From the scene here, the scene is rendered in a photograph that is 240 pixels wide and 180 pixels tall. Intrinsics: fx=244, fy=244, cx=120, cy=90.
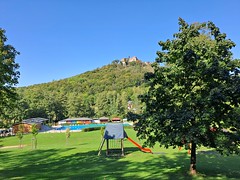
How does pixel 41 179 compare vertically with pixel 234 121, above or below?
below

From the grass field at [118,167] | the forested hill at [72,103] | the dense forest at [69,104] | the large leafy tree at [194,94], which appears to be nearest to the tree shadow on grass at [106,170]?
the grass field at [118,167]

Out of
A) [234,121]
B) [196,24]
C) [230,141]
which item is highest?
[196,24]

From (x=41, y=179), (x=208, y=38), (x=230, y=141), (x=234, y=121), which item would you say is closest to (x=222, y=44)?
(x=208, y=38)

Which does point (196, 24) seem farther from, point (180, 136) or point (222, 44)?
point (180, 136)

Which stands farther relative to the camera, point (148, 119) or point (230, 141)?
point (148, 119)

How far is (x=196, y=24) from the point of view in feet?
38.5

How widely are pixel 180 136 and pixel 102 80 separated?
15751 cm

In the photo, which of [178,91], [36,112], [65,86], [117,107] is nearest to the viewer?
[178,91]

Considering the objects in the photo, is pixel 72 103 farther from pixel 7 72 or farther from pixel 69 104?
pixel 7 72

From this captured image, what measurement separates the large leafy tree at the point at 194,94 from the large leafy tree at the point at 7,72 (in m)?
7.94

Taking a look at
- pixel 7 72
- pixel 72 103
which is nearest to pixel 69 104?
pixel 72 103

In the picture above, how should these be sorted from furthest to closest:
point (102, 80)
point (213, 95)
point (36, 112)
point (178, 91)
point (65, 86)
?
1. point (102, 80)
2. point (65, 86)
3. point (36, 112)
4. point (178, 91)
5. point (213, 95)

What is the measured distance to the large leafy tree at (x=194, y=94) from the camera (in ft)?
32.2

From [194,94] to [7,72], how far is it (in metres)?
10.3
